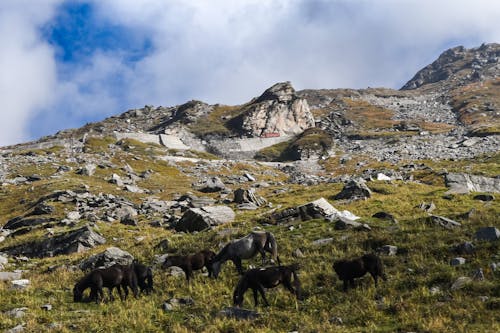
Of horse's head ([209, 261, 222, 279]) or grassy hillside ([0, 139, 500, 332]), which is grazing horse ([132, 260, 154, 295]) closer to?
grassy hillside ([0, 139, 500, 332])

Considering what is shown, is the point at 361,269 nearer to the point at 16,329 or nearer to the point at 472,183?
the point at 16,329

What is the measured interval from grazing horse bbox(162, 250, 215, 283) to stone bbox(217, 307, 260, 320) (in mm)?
4640

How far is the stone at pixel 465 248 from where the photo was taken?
14681 mm

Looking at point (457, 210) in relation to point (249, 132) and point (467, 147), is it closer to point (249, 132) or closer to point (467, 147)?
point (467, 147)

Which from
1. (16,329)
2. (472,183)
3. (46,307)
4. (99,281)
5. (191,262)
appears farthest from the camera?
(472,183)

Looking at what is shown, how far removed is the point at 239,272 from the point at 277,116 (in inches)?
6094

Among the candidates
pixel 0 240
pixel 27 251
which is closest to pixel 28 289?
pixel 27 251

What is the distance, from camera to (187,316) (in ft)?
40.8

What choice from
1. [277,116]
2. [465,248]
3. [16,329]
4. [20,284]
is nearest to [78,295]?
[16,329]

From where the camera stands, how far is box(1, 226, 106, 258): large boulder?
28031 millimetres

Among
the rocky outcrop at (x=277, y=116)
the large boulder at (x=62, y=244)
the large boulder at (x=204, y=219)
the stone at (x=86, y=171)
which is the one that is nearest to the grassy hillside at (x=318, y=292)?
the large boulder at (x=62, y=244)

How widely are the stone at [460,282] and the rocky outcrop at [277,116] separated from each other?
149837 millimetres

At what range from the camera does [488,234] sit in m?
15.8

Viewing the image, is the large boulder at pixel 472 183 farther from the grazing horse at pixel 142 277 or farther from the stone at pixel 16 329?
the stone at pixel 16 329
